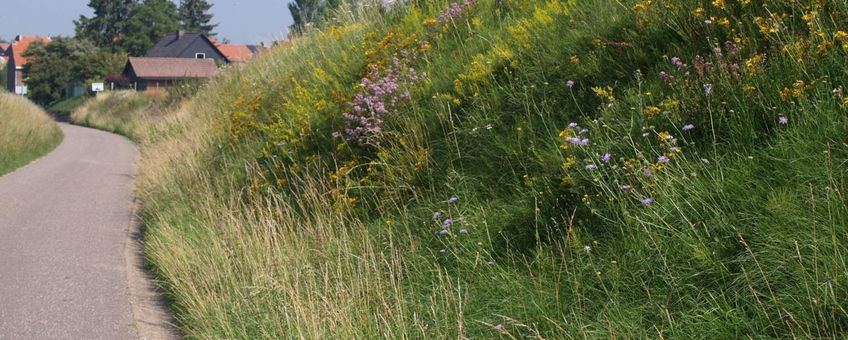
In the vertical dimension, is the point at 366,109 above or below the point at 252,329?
above

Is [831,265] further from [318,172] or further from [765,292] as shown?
[318,172]

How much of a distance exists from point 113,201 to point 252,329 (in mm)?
9068

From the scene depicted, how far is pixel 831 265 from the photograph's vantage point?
133 inches

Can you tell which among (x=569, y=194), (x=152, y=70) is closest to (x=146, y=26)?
(x=152, y=70)

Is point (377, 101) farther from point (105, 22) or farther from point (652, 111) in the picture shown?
point (105, 22)

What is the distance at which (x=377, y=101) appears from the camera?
307 inches

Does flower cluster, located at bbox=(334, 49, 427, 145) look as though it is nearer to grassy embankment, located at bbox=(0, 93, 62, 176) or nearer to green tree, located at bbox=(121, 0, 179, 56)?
grassy embankment, located at bbox=(0, 93, 62, 176)

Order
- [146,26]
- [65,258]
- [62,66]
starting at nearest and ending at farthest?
[65,258], [62,66], [146,26]

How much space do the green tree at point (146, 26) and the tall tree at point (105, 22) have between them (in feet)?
4.33

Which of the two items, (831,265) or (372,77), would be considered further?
(372,77)

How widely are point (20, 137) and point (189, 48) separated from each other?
70250 millimetres

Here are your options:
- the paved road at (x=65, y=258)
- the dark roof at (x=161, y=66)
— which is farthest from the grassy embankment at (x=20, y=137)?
the dark roof at (x=161, y=66)

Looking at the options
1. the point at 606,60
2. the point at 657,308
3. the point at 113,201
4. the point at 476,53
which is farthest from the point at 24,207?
the point at 657,308

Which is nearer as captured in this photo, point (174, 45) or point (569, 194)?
point (569, 194)
